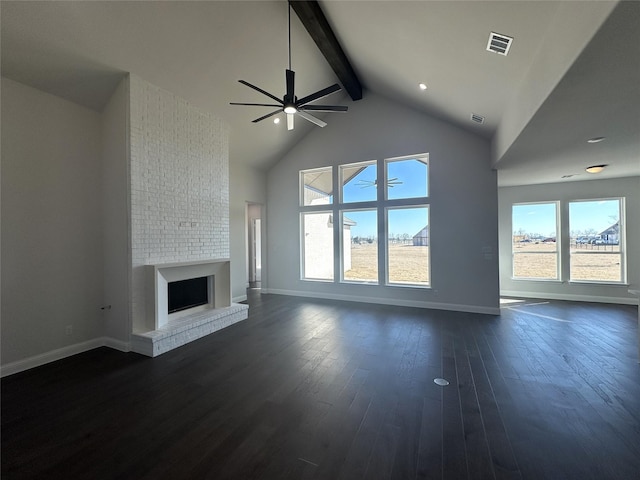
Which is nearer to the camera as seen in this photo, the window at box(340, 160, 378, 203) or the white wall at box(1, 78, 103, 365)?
the white wall at box(1, 78, 103, 365)

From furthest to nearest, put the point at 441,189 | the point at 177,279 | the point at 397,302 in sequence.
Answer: the point at 397,302, the point at 441,189, the point at 177,279

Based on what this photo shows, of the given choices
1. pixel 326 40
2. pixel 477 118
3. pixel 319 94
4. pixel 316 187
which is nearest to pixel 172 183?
pixel 319 94

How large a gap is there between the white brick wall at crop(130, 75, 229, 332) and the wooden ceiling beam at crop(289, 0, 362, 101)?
7.21 feet

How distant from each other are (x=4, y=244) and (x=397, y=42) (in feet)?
17.6

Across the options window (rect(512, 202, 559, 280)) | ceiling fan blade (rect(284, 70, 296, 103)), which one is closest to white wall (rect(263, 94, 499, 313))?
window (rect(512, 202, 559, 280))

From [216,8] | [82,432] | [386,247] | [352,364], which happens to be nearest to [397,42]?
[216,8]

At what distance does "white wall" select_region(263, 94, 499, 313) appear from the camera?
5023mm

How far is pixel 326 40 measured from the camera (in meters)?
4.04

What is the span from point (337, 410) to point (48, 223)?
4.01 meters

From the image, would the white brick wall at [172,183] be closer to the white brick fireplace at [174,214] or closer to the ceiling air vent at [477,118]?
the white brick fireplace at [174,214]

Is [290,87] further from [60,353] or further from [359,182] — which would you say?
[60,353]

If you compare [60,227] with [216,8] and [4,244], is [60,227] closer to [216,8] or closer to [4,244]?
[4,244]

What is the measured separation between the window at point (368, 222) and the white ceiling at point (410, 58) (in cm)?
155

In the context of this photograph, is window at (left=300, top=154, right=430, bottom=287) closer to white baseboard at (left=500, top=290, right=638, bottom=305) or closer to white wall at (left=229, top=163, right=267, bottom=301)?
white wall at (left=229, top=163, right=267, bottom=301)
